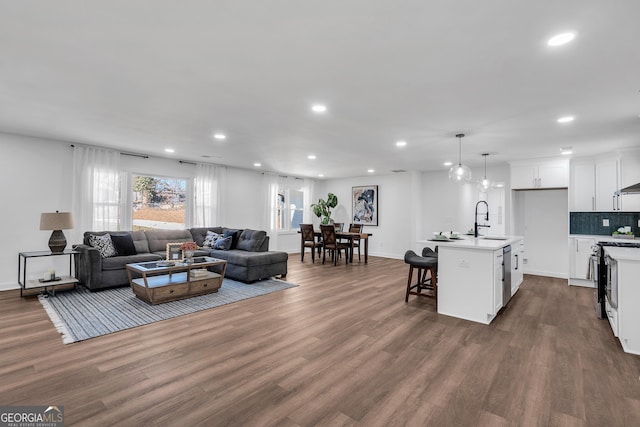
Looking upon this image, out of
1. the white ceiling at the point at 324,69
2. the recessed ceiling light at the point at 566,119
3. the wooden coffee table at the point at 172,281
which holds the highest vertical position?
the white ceiling at the point at 324,69

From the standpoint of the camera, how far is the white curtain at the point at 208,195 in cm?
715

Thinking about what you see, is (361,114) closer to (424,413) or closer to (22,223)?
(424,413)

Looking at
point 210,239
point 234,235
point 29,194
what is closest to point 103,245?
point 29,194

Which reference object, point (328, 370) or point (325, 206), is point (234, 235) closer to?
point (325, 206)

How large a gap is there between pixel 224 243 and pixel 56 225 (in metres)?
2.65

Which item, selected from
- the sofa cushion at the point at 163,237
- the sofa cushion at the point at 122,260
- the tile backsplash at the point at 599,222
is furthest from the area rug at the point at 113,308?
the tile backsplash at the point at 599,222

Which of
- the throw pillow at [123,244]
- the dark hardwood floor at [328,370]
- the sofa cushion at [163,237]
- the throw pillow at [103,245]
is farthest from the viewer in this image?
the sofa cushion at [163,237]

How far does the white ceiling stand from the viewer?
1810mm

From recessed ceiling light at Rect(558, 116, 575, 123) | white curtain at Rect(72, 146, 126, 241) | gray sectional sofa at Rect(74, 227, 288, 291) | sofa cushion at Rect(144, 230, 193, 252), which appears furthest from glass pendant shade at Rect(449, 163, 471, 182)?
white curtain at Rect(72, 146, 126, 241)

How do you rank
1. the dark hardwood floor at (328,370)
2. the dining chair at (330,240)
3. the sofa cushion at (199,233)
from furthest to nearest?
1. the dining chair at (330,240)
2. the sofa cushion at (199,233)
3. the dark hardwood floor at (328,370)

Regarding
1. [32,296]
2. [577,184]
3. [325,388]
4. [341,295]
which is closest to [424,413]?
[325,388]

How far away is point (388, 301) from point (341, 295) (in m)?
0.71

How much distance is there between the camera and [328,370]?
245cm

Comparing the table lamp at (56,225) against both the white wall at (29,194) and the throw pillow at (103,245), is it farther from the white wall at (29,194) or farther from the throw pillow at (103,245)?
the white wall at (29,194)
